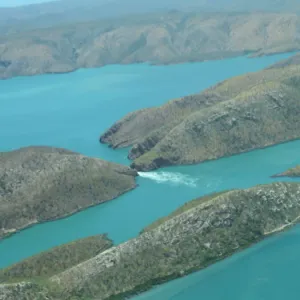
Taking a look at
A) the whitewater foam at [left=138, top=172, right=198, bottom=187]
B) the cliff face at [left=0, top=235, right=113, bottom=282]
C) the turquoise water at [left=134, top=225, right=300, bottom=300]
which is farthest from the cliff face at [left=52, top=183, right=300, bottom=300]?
the whitewater foam at [left=138, top=172, right=198, bottom=187]

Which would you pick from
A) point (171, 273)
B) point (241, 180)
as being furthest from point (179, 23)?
point (171, 273)

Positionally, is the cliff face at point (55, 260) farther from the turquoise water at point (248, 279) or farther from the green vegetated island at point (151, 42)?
the green vegetated island at point (151, 42)

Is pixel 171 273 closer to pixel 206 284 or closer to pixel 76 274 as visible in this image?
pixel 206 284

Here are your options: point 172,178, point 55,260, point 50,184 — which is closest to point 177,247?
point 55,260

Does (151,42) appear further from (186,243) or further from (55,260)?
(55,260)

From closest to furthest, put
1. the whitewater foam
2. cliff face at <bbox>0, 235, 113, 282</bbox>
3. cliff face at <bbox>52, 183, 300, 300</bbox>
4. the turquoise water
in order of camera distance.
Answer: the turquoise water, cliff face at <bbox>52, 183, 300, 300</bbox>, cliff face at <bbox>0, 235, 113, 282</bbox>, the whitewater foam

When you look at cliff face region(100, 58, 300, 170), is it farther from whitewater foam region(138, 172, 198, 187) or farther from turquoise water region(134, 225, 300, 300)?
turquoise water region(134, 225, 300, 300)
